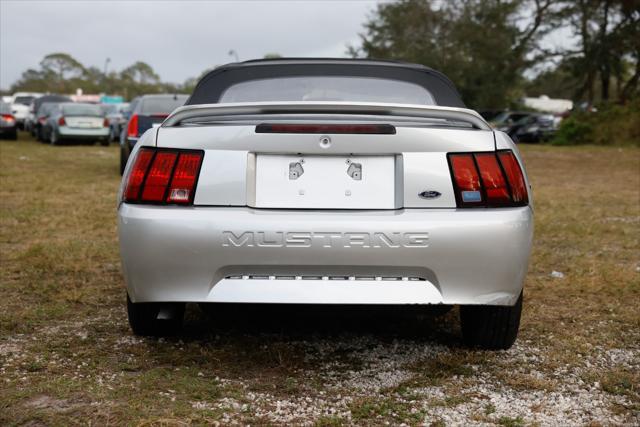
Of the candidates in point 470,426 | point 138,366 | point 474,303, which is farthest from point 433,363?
point 138,366

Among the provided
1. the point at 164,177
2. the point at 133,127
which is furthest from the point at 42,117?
the point at 164,177

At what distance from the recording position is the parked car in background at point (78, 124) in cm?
2356

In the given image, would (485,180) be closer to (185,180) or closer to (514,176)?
(514,176)

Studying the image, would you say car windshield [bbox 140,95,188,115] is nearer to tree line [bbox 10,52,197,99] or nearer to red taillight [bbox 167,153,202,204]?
red taillight [bbox 167,153,202,204]

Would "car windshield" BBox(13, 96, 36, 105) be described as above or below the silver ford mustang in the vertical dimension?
below

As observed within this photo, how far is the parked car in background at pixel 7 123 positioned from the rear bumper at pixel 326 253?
24.8 meters

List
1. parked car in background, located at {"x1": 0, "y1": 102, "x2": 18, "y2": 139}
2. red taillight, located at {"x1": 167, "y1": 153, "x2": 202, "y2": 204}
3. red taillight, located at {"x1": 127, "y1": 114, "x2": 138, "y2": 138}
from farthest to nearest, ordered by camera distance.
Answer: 1. parked car in background, located at {"x1": 0, "y1": 102, "x2": 18, "y2": 139}
2. red taillight, located at {"x1": 127, "y1": 114, "x2": 138, "y2": 138}
3. red taillight, located at {"x1": 167, "y1": 153, "x2": 202, "y2": 204}

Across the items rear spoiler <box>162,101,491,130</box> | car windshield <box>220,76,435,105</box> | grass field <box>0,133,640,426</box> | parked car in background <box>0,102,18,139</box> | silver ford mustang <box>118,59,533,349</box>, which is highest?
car windshield <box>220,76,435,105</box>

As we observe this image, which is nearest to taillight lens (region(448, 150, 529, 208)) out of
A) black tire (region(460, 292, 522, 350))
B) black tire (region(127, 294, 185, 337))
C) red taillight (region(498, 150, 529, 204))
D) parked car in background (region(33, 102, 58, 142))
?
red taillight (region(498, 150, 529, 204))

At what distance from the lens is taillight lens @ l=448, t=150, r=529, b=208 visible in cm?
316

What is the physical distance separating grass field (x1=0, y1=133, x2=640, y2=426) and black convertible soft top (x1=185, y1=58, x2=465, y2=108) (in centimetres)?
125

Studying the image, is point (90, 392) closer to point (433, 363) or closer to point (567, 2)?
point (433, 363)

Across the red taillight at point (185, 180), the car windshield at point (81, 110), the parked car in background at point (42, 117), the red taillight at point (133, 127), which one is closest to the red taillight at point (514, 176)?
the red taillight at point (185, 180)

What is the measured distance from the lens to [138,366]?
11.2ft
